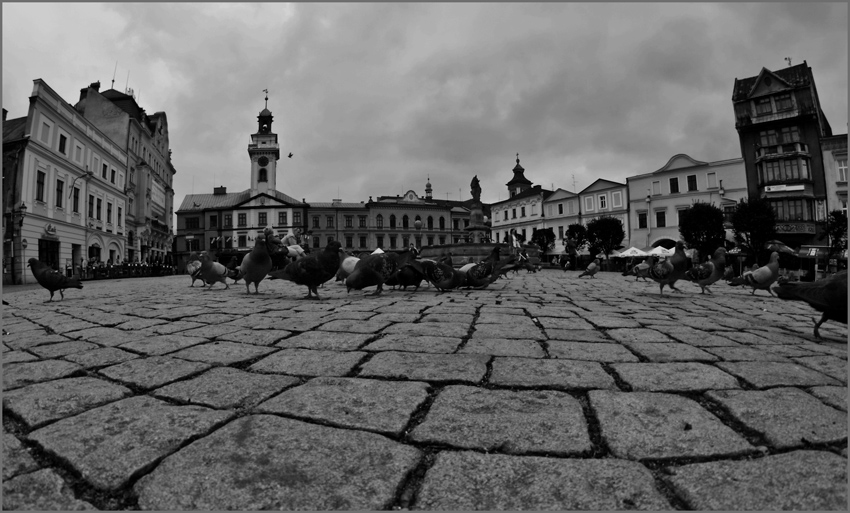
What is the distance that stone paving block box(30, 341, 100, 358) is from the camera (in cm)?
300

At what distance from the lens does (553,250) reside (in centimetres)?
5194

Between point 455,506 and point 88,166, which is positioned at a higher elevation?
point 88,166

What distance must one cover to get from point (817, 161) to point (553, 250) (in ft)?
82.4

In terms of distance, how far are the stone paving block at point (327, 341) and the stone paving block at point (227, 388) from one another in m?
0.72

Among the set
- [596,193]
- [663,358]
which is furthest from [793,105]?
[663,358]

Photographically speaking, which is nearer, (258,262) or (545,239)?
(258,262)

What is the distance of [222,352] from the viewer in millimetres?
2990

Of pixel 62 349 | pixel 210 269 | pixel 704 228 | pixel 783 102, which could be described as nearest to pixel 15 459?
pixel 62 349

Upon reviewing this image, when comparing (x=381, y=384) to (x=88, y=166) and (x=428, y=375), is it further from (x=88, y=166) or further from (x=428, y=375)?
(x=88, y=166)

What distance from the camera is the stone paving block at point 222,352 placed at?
280 cm

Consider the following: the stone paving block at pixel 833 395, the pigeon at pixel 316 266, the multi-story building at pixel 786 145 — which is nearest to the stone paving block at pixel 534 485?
the stone paving block at pixel 833 395

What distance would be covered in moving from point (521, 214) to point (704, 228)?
1091 inches

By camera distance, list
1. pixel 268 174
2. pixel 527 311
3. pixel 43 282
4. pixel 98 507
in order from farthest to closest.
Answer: pixel 268 174
pixel 43 282
pixel 527 311
pixel 98 507

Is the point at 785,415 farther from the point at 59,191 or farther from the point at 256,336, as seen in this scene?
the point at 59,191
